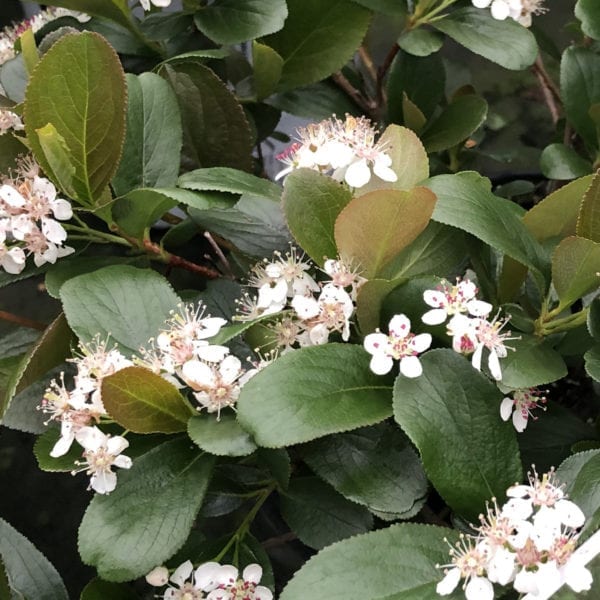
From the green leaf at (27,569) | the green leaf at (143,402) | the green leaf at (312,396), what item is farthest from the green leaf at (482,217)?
the green leaf at (27,569)

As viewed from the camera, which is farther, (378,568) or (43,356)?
(43,356)

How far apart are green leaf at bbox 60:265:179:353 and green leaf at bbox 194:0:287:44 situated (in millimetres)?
301

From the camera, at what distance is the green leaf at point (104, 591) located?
59cm

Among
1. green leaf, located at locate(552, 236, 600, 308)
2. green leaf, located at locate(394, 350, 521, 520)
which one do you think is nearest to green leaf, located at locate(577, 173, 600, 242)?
green leaf, located at locate(552, 236, 600, 308)

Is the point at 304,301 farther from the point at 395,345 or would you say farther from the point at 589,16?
the point at 589,16

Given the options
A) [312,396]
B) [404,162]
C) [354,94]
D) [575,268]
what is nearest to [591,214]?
[575,268]

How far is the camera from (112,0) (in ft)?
2.54

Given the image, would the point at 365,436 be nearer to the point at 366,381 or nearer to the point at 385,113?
the point at 366,381

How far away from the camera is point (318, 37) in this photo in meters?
0.81

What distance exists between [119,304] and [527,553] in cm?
35

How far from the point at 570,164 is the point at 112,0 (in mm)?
528

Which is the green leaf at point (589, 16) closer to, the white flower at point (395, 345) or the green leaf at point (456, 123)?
the green leaf at point (456, 123)

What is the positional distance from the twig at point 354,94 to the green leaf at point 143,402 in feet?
1.72

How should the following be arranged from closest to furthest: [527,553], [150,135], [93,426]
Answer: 1. [527,553]
2. [93,426]
3. [150,135]
